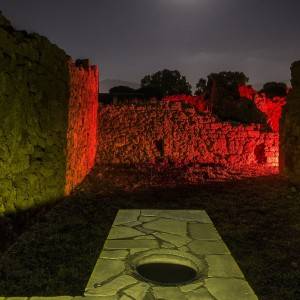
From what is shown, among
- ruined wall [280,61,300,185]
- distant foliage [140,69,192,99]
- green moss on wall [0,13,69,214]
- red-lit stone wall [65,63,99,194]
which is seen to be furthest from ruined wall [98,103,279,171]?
distant foliage [140,69,192,99]

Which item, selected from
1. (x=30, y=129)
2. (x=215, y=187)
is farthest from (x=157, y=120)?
(x=30, y=129)

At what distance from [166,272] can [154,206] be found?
3072mm

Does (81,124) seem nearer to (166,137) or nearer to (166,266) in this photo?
(166,137)

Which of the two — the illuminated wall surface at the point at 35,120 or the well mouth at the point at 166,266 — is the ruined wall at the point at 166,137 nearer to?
the illuminated wall surface at the point at 35,120

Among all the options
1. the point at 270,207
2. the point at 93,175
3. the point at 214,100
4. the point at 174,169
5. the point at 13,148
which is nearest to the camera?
the point at 13,148

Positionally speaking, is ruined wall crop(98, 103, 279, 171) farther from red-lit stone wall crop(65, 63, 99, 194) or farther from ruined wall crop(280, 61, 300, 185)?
ruined wall crop(280, 61, 300, 185)

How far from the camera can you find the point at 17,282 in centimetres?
341

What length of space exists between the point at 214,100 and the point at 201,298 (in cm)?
1562

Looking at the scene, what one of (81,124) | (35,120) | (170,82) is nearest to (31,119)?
(35,120)

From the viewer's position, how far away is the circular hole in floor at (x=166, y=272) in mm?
3398

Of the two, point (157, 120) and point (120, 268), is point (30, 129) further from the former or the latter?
point (157, 120)

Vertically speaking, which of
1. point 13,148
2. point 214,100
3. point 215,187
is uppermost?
point 214,100

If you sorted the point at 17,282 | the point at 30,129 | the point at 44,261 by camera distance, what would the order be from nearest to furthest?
1. the point at 17,282
2. the point at 44,261
3. the point at 30,129

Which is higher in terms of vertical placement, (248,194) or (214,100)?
(214,100)
